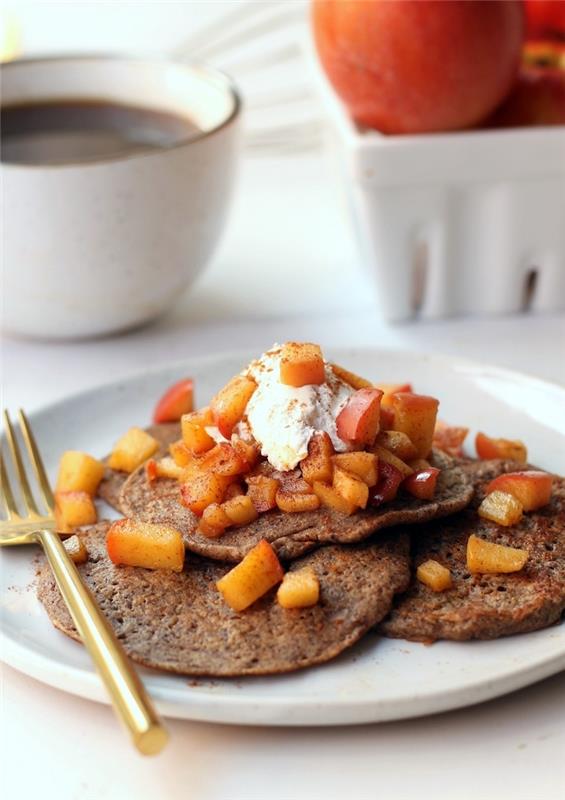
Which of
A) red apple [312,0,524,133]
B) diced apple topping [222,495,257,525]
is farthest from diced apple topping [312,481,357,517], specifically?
red apple [312,0,524,133]

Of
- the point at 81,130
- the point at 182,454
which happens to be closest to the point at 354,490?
the point at 182,454

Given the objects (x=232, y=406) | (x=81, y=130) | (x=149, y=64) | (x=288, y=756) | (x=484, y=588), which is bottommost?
(x=288, y=756)

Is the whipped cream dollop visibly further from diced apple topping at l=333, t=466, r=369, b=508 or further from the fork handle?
the fork handle

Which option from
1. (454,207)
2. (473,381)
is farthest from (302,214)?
(473,381)

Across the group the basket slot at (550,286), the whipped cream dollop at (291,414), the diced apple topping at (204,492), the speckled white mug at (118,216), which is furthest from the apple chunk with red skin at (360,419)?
the basket slot at (550,286)

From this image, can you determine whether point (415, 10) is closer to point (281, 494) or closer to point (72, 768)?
point (281, 494)

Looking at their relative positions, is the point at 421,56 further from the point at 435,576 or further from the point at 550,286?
the point at 435,576
